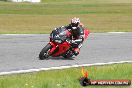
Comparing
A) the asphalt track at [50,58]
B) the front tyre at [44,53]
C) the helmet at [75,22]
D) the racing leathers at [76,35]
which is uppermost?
the helmet at [75,22]

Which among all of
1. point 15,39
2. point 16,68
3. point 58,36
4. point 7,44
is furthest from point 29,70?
point 15,39

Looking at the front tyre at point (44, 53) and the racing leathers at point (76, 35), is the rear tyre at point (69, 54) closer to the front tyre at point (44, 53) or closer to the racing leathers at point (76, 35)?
the racing leathers at point (76, 35)

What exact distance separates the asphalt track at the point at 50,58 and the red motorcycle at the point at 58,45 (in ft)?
0.72

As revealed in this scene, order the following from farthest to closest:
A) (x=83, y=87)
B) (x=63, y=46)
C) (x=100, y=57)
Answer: (x=100, y=57) → (x=63, y=46) → (x=83, y=87)

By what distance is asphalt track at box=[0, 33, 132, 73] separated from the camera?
43.7ft

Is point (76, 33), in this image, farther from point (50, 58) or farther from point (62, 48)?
point (50, 58)

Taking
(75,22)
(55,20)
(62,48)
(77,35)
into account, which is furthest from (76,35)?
(55,20)

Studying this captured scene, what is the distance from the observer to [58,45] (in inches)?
564

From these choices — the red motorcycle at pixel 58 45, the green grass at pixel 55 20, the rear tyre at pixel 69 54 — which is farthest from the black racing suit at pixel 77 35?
the green grass at pixel 55 20

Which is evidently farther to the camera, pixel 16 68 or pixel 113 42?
pixel 113 42

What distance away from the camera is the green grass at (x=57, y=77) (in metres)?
9.15

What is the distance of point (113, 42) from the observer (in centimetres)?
2000

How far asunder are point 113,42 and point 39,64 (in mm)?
7250

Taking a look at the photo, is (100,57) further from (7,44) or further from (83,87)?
(83,87)
